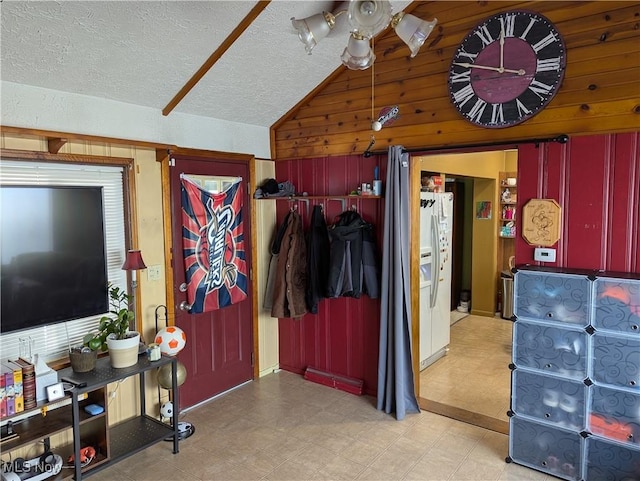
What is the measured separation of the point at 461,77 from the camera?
316 cm

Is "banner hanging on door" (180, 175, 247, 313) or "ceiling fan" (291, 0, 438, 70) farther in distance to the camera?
"banner hanging on door" (180, 175, 247, 313)

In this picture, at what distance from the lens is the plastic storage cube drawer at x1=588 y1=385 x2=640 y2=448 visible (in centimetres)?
250

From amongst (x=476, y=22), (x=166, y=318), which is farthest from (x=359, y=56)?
(x=166, y=318)

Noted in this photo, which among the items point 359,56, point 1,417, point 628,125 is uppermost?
point 359,56

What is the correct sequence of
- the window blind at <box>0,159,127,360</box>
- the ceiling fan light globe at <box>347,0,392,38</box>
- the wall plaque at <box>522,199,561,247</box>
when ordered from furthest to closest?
the wall plaque at <box>522,199,561,247</box>, the window blind at <box>0,159,127,360</box>, the ceiling fan light globe at <box>347,0,392,38</box>

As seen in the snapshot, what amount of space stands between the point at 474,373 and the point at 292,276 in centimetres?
198

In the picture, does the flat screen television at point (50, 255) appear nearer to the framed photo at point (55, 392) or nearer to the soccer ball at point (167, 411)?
the framed photo at point (55, 392)

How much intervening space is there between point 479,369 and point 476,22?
308 centimetres

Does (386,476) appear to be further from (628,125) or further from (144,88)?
(144,88)

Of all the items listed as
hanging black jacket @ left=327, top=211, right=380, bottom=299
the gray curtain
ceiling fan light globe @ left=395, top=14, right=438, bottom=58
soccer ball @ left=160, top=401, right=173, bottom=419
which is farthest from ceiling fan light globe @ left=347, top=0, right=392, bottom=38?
soccer ball @ left=160, top=401, right=173, bottom=419

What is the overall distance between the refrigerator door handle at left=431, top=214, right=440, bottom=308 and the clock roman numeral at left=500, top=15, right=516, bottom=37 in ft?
6.23

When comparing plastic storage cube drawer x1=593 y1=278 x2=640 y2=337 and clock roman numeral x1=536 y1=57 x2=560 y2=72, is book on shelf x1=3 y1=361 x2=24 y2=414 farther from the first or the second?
clock roman numeral x1=536 y1=57 x2=560 y2=72

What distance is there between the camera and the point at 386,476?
9.17 ft

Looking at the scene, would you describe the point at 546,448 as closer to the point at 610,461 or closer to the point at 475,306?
the point at 610,461
